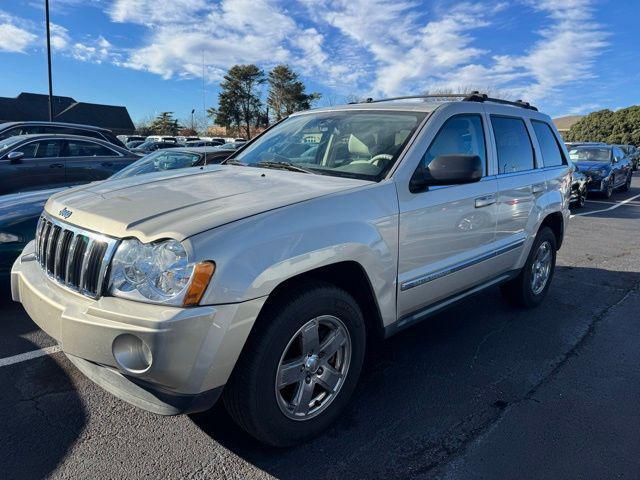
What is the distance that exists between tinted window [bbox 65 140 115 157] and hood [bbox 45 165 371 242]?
692cm

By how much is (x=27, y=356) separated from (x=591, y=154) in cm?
1751

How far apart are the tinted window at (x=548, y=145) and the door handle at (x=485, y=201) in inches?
53.9

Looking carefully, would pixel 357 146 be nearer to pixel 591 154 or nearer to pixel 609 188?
pixel 609 188

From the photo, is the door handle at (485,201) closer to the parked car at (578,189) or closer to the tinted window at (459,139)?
the tinted window at (459,139)

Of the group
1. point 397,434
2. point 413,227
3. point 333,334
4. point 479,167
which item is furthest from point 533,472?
point 479,167

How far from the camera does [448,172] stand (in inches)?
115

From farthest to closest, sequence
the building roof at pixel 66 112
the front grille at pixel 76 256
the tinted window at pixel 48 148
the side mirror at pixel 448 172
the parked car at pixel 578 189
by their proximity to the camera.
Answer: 1. the building roof at pixel 66 112
2. the parked car at pixel 578 189
3. the tinted window at pixel 48 148
4. the side mirror at pixel 448 172
5. the front grille at pixel 76 256

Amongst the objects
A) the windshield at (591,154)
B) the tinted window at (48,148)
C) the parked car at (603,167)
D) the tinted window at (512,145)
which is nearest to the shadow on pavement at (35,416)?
the tinted window at (512,145)

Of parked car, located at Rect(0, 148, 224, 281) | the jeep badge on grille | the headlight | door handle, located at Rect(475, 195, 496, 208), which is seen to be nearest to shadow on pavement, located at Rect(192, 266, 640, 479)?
the headlight

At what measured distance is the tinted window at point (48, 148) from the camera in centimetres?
884

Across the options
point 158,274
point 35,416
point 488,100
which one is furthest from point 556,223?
point 35,416

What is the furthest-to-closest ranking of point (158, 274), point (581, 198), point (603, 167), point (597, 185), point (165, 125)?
point (165, 125), point (603, 167), point (597, 185), point (581, 198), point (158, 274)

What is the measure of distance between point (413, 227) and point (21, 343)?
10.1 ft

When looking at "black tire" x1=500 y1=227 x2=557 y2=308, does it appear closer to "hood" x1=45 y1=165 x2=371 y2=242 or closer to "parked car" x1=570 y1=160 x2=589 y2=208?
"hood" x1=45 y1=165 x2=371 y2=242
